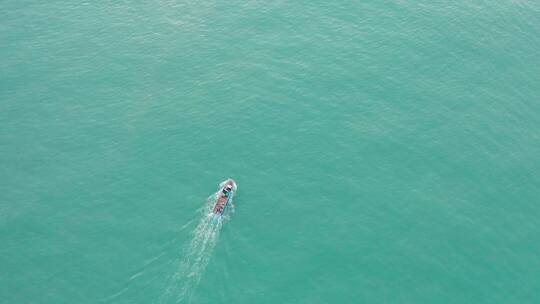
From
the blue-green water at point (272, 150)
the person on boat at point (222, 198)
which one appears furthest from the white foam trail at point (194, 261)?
the person on boat at point (222, 198)

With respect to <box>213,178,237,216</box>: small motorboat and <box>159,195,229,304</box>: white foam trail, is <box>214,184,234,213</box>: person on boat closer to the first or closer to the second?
<box>213,178,237,216</box>: small motorboat

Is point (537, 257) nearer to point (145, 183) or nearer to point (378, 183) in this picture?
point (378, 183)

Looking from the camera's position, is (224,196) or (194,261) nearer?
(194,261)

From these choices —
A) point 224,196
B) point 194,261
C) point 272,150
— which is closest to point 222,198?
point 224,196

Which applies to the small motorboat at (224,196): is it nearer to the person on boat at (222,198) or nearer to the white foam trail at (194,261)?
the person on boat at (222,198)

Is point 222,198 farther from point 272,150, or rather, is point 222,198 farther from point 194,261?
point 272,150

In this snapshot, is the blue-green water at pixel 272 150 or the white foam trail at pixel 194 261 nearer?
the white foam trail at pixel 194 261

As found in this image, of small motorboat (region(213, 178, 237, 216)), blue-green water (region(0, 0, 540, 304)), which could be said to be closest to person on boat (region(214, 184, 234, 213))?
small motorboat (region(213, 178, 237, 216))
